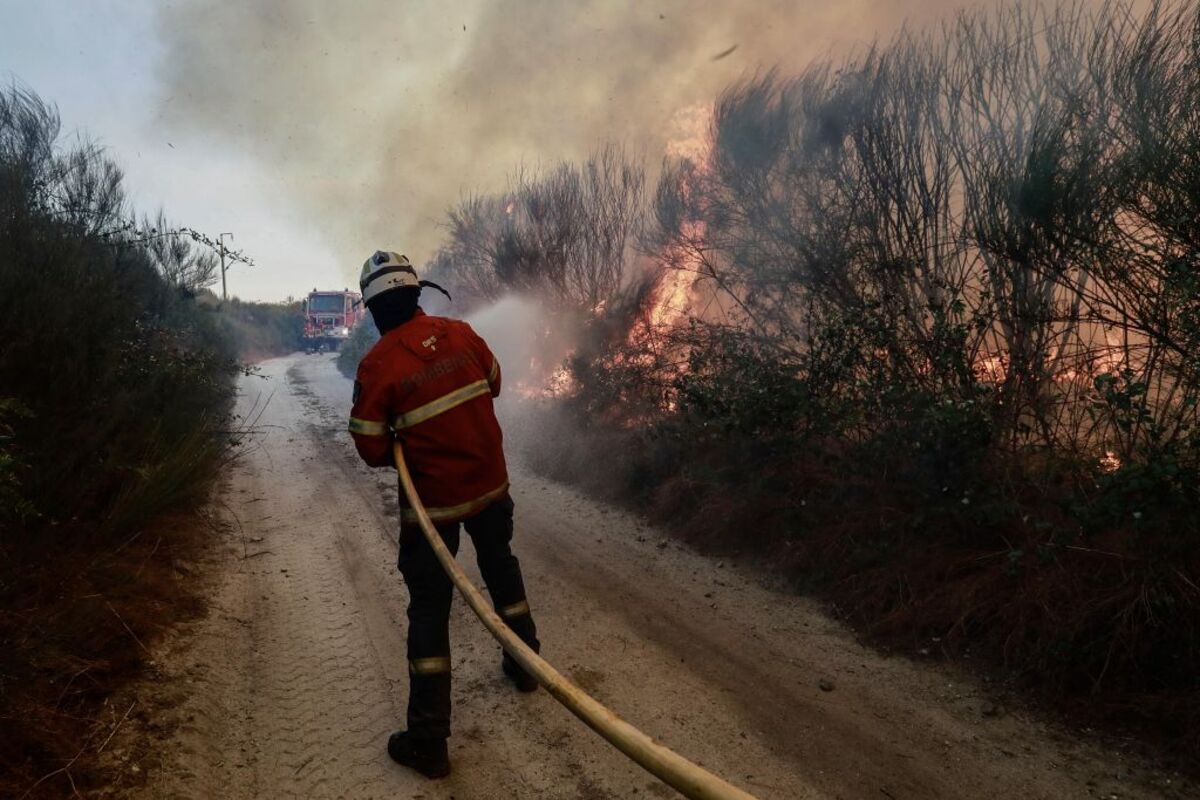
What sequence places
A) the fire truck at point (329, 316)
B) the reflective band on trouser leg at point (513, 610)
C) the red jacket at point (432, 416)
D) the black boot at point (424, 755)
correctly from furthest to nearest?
1. the fire truck at point (329, 316)
2. the reflective band on trouser leg at point (513, 610)
3. the red jacket at point (432, 416)
4. the black boot at point (424, 755)

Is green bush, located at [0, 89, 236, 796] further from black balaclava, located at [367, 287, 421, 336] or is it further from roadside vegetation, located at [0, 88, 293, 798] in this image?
black balaclava, located at [367, 287, 421, 336]

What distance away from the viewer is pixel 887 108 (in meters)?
5.89

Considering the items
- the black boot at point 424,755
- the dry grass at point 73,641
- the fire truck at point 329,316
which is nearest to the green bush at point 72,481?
the dry grass at point 73,641

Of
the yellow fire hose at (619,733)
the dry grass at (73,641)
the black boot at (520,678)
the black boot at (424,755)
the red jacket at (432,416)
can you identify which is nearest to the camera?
the yellow fire hose at (619,733)

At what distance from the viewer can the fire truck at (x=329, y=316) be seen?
106 ft

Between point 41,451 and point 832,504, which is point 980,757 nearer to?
point 832,504

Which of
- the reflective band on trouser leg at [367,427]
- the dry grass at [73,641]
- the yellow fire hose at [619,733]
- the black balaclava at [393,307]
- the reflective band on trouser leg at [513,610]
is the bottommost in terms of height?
the dry grass at [73,641]

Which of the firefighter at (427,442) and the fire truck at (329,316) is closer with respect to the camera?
the firefighter at (427,442)

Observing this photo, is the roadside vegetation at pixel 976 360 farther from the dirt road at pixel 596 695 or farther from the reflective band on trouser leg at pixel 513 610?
the reflective band on trouser leg at pixel 513 610

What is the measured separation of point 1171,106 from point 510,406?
10.5m

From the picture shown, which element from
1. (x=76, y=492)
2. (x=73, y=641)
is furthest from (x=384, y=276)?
(x=76, y=492)

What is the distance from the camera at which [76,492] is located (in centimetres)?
409

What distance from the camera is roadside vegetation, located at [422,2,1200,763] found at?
132 inches

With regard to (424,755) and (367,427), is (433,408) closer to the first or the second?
(367,427)
